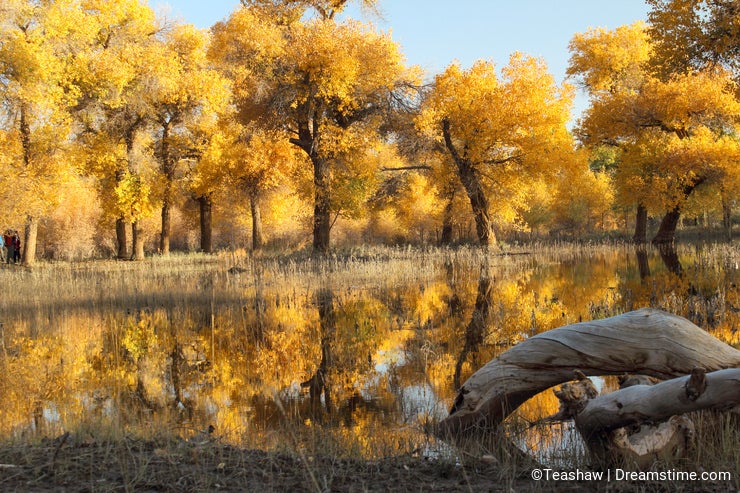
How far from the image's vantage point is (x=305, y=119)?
88.1 ft

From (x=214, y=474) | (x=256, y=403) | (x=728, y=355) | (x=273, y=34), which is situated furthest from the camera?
(x=273, y=34)

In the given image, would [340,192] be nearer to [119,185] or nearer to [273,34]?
[273,34]

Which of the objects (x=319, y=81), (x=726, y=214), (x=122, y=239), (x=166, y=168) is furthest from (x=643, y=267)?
(x=122, y=239)

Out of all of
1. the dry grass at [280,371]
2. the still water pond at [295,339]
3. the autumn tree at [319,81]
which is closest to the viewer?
the dry grass at [280,371]

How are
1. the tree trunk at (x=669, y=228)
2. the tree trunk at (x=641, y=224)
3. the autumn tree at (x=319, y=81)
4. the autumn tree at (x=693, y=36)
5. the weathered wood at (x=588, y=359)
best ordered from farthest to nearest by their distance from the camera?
the tree trunk at (x=641, y=224) < the tree trunk at (x=669, y=228) < the autumn tree at (x=319, y=81) < the autumn tree at (x=693, y=36) < the weathered wood at (x=588, y=359)

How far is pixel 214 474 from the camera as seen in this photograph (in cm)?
408

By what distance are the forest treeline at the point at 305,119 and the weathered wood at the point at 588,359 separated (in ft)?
65.0

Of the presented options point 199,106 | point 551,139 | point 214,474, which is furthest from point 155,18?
point 214,474

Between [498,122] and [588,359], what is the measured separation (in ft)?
80.3

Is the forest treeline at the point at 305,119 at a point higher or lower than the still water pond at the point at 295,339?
higher

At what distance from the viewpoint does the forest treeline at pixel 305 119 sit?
1005 inches

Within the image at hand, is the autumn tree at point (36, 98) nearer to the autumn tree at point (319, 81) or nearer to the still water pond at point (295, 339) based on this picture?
the still water pond at point (295, 339)

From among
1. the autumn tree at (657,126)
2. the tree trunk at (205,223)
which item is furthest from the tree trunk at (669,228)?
the tree trunk at (205,223)

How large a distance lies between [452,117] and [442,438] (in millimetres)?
25257
